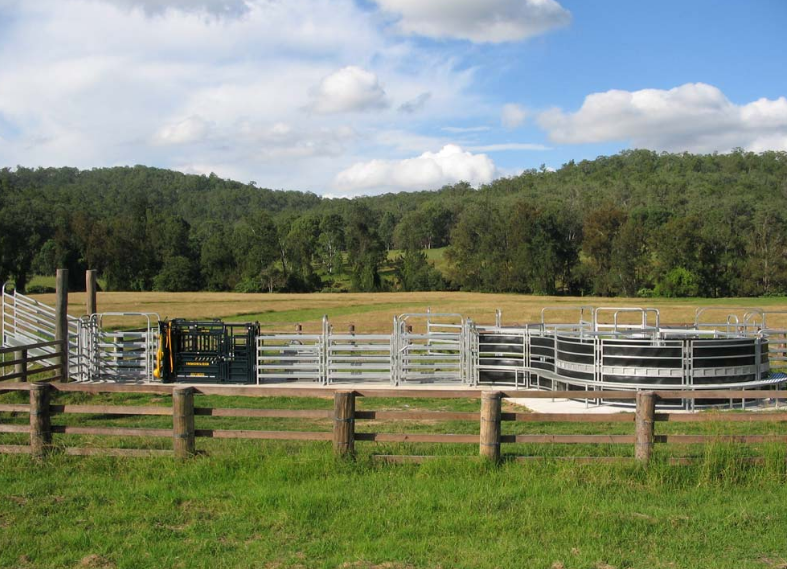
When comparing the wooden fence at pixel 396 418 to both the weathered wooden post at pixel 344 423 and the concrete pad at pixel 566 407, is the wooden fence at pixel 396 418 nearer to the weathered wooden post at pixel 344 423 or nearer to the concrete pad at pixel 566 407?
the weathered wooden post at pixel 344 423

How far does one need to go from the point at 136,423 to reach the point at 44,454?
12.7ft

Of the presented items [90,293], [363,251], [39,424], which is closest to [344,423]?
[39,424]

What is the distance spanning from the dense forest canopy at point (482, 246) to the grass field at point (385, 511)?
241ft

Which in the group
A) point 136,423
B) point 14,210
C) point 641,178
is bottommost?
point 136,423

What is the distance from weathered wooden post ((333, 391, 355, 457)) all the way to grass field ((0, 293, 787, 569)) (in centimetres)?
17

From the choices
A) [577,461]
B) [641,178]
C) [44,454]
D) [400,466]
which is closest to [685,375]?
[577,461]

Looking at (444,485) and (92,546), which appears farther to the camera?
(444,485)

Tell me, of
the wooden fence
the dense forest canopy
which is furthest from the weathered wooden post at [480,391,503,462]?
the dense forest canopy

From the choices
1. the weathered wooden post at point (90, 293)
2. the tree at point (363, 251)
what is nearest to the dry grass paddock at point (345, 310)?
the weathered wooden post at point (90, 293)

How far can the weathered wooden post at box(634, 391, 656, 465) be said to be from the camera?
24.9 ft

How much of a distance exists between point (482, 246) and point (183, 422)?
8801 centimetres

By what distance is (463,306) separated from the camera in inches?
2261

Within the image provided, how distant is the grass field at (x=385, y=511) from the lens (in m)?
5.56

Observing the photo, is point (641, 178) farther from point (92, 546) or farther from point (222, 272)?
point (92, 546)
